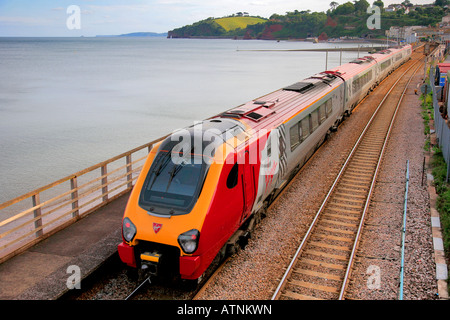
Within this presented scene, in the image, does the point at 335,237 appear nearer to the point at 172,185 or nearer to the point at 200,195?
the point at 200,195

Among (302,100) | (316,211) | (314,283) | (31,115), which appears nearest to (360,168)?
(302,100)

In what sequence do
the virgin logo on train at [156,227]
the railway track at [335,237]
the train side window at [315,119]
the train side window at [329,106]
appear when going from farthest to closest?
1. the train side window at [329,106]
2. the train side window at [315,119]
3. the railway track at [335,237]
4. the virgin logo on train at [156,227]

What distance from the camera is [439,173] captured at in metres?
14.8

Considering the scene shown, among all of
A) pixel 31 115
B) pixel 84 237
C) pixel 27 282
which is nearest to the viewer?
pixel 27 282

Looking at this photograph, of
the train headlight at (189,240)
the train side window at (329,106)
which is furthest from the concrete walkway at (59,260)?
the train side window at (329,106)

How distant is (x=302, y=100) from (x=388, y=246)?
6.50m

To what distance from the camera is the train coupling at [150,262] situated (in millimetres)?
7754

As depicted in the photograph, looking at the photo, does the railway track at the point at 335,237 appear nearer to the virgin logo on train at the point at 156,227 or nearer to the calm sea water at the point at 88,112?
the virgin logo on train at the point at 156,227

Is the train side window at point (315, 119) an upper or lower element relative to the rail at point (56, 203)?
upper

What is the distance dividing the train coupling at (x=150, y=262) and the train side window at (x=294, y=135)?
655cm

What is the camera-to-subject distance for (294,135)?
13320 mm

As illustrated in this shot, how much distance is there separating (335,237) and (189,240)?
471 centimetres

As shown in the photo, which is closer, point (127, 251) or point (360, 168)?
point (127, 251)
